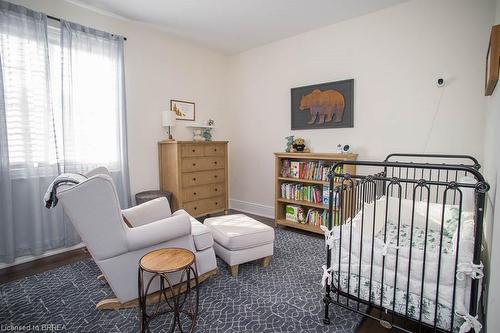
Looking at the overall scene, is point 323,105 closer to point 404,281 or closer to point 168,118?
point 168,118

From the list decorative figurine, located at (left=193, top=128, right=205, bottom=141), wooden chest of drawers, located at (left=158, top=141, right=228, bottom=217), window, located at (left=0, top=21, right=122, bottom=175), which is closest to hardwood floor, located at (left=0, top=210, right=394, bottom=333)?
window, located at (left=0, top=21, right=122, bottom=175)

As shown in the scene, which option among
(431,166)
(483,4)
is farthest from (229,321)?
(483,4)

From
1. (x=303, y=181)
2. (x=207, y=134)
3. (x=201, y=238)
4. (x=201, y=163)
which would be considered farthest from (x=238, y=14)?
(x=201, y=238)

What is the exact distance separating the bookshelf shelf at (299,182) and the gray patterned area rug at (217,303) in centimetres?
98

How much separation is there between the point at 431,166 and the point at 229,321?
5.39 feet

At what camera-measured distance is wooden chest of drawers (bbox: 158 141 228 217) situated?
364 cm

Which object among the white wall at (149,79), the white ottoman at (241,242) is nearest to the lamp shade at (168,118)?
the white wall at (149,79)

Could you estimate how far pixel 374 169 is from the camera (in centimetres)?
326

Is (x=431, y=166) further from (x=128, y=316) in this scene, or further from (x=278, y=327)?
(x=128, y=316)

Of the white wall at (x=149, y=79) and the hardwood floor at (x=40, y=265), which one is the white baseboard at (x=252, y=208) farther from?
the hardwood floor at (x=40, y=265)

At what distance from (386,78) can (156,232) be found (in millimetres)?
3111

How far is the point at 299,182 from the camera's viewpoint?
3.88 m

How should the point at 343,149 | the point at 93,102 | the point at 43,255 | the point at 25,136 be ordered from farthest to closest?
the point at 343,149 < the point at 93,102 < the point at 43,255 < the point at 25,136

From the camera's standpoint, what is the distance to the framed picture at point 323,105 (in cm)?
348
